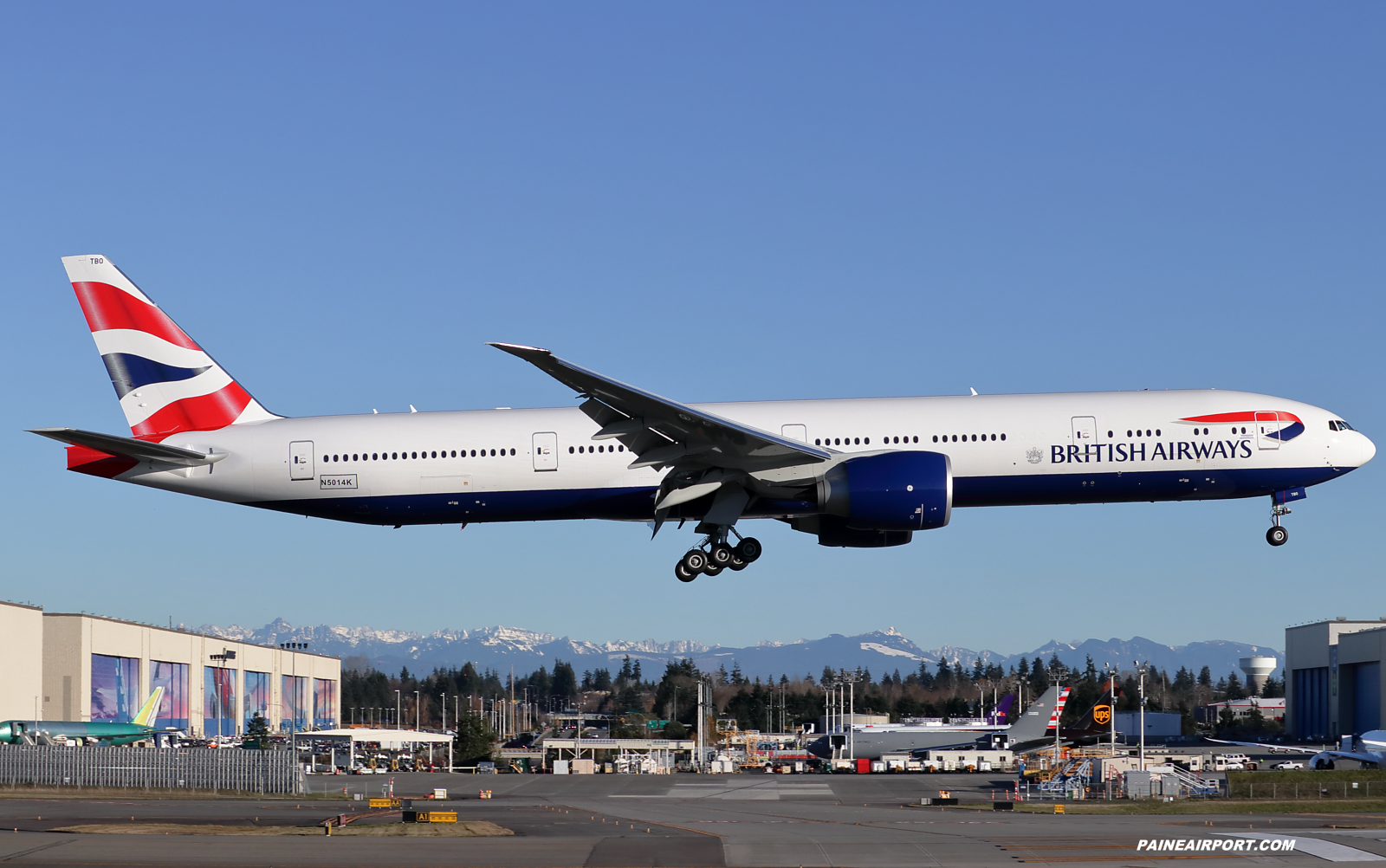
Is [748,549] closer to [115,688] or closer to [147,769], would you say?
[147,769]

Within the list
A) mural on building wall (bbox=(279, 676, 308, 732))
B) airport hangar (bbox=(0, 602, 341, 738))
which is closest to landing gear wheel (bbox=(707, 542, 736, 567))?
airport hangar (bbox=(0, 602, 341, 738))

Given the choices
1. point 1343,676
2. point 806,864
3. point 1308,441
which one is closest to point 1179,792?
point 1308,441

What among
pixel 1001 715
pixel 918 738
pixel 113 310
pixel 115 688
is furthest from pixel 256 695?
pixel 113 310

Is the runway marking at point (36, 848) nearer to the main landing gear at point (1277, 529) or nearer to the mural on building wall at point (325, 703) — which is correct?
the main landing gear at point (1277, 529)

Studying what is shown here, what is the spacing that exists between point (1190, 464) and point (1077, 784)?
68.6 ft

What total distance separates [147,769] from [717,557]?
29.9m

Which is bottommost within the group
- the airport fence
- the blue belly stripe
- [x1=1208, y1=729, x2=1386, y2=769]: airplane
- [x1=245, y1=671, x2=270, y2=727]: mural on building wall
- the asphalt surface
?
[x1=245, y1=671, x2=270, y2=727]: mural on building wall

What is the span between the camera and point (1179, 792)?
1999 inches

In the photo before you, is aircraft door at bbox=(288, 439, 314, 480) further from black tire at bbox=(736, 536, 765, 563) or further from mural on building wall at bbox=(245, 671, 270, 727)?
mural on building wall at bbox=(245, 671, 270, 727)

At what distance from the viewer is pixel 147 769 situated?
52.9 m

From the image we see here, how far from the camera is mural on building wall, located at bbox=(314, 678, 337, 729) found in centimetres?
15812

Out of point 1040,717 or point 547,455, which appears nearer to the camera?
point 547,455

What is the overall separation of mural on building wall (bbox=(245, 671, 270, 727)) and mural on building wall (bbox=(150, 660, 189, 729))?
1360cm

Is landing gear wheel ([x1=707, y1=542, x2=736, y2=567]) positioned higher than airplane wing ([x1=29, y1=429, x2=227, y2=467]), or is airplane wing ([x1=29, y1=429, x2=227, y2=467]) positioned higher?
airplane wing ([x1=29, y1=429, x2=227, y2=467])
